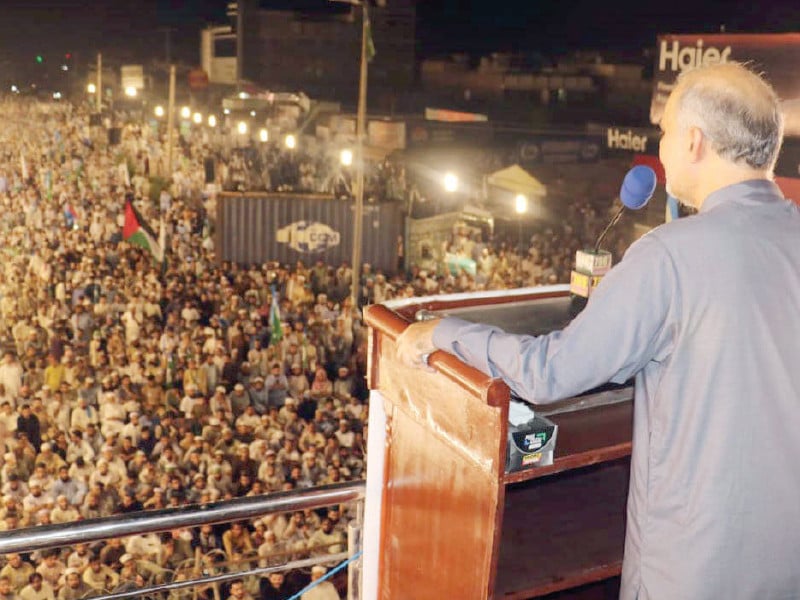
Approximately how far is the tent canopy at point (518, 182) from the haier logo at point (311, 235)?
4179mm

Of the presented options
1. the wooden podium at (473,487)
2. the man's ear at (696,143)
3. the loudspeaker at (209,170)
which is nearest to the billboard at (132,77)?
the loudspeaker at (209,170)

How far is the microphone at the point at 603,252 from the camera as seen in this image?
2.30 m

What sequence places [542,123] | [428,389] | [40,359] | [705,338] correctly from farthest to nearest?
[542,123], [40,359], [428,389], [705,338]

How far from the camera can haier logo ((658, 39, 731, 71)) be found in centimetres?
983

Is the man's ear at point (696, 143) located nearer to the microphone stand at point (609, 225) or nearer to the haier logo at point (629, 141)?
the microphone stand at point (609, 225)

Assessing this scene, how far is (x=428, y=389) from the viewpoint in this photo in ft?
6.98

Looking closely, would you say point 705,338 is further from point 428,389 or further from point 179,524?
point 179,524

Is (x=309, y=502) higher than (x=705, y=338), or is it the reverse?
(x=705, y=338)

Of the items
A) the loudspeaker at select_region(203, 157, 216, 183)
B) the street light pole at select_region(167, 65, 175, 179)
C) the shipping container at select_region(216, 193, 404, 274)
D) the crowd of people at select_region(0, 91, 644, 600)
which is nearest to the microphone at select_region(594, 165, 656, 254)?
the crowd of people at select_region(0, 91, 644, 600)

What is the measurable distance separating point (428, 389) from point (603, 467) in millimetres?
1026

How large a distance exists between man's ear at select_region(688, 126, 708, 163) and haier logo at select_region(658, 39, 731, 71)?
888 centimetres

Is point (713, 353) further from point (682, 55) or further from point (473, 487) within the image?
point (682, 55)

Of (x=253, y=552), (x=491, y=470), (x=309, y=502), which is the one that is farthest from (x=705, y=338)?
(x=253, y=552)

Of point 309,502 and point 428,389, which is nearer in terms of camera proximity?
point 428,389
